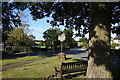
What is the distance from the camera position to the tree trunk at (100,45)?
180 inches

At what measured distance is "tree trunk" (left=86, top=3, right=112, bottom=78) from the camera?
456 centimetres

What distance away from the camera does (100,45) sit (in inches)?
181

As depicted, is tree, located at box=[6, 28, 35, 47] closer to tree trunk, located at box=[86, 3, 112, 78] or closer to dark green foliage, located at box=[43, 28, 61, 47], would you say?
dark green foliage, located at box=[43, 28, 61, 47]

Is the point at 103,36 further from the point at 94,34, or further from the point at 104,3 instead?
the point at 104,3

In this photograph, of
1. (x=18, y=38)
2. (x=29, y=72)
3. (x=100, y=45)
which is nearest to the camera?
(x=100, y=45)

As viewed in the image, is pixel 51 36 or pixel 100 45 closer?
pixel 100 45

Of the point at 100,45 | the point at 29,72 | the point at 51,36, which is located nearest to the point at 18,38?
the point at 51,36

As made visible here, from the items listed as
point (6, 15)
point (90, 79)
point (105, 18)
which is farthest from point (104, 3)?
point (6, 15)

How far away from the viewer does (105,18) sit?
4.68 m

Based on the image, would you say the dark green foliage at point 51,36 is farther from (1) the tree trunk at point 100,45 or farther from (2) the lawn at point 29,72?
(1) the tree trunk at point 100,45

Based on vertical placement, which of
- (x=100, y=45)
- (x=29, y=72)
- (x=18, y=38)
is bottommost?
(x=29, y=72)

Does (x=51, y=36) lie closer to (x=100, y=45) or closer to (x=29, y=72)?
(x=29, y=72)

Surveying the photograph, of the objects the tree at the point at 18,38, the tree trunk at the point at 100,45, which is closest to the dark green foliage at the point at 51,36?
the tree at the point at 18,38

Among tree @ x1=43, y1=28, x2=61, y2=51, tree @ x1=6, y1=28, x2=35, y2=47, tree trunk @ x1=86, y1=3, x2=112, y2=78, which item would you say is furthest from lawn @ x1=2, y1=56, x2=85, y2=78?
tree @ x1=43, y1=28, x2=61, y2=51
